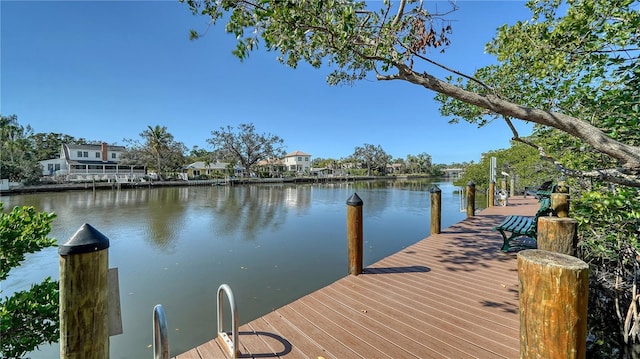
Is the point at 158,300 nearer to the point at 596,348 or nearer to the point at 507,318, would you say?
the point at 507,318

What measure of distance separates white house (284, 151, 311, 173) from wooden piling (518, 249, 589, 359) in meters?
58.6

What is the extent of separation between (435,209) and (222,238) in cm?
623

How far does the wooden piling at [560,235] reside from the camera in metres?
2.17

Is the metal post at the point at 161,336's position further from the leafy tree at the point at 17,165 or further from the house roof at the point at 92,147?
the house roof at the point at 92,147

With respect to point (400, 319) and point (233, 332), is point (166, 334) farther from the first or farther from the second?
point (400, 319)

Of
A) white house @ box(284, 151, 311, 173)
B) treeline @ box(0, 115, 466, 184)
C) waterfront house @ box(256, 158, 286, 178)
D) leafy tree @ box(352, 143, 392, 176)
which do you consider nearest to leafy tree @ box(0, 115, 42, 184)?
treeline @ box(0, 115, 466, 184)

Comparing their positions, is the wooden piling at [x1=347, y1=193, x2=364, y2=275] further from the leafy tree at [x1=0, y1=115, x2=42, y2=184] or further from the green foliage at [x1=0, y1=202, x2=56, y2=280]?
the leafy tree at [x1=0, y1=115, x2=42, y2=184]

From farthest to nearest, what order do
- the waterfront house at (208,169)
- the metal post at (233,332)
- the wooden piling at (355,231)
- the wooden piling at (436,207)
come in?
the waterfront house at (208,169), the wooden piling at (436,207), the wooden piling at (355,231), the metal post at (233,332)

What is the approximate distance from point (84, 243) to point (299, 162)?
59.4m

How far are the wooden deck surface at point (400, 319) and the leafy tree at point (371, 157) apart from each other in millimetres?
59388

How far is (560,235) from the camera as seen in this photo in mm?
2189

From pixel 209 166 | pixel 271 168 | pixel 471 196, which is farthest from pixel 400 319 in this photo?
pixel 271 168

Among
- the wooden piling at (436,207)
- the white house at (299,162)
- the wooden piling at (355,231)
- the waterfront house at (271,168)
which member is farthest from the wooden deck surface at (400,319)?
the white house at (299,162)

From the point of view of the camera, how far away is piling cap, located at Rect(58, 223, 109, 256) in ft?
3.87
